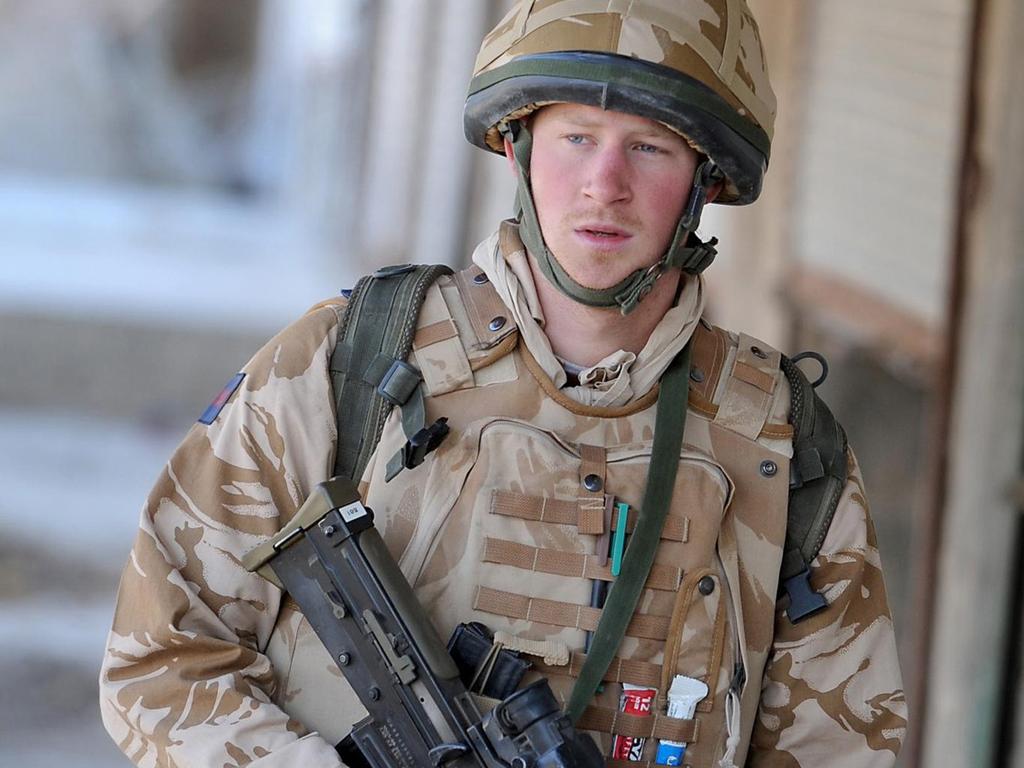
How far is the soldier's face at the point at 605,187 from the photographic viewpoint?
2102 millimetres

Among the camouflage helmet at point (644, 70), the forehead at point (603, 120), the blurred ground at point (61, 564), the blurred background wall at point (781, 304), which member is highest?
the camouflage helmet at point (644, 70)

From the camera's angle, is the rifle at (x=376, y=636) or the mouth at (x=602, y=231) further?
the mouth at (x=602, y=231)

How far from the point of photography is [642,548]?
2.10 m

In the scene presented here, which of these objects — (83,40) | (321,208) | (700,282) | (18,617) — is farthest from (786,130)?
(83,40)

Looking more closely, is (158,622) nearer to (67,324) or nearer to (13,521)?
(13,521)

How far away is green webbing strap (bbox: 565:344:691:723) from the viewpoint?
2.06 m

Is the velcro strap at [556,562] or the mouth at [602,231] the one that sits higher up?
the mouth at [602,231]

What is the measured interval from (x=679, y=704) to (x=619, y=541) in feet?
0.72

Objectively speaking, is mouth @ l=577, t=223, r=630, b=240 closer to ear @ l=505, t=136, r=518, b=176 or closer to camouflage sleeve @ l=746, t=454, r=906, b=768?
ear @ l=505, t=136, r=518, b=176

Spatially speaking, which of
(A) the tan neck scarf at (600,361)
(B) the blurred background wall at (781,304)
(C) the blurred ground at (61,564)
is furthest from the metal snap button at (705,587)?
(C) the blurred ground at (61,564)

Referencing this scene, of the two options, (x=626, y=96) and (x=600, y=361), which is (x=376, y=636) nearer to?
(x=600, y=361)

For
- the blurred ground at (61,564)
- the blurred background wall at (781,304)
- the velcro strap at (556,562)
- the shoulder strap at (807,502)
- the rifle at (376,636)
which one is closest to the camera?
the rifle at (376,636)

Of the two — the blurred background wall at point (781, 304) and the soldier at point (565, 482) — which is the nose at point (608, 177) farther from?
the blurred background wall at point (781, 304)

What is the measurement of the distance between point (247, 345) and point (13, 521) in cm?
290
